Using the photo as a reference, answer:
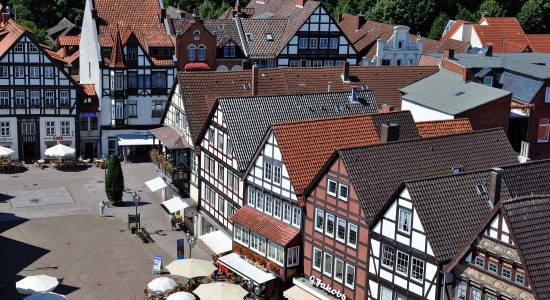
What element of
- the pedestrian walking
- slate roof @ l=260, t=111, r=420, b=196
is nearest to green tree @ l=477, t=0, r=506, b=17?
the pedestrian walking

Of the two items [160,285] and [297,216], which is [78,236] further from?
[297,216]

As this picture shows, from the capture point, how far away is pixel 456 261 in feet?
122

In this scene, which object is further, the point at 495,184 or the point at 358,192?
the point at 358,192

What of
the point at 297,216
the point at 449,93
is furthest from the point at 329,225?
the point at 449,93

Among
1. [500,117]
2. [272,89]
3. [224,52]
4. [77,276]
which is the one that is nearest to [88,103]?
[224,52]

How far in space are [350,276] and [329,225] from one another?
2888 millimetres

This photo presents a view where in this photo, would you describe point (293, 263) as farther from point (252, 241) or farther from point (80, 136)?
point (80, 136)

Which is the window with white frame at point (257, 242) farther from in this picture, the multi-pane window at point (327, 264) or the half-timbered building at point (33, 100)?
the half-timbered building at point (33, 100)

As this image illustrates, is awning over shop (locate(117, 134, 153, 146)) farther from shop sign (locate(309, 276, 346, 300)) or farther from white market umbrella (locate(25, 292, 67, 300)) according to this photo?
shop sign (locate(309, 276, 346, 300))

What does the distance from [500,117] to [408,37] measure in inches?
1200

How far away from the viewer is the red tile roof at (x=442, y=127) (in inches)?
2101

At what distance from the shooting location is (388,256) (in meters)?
40.9

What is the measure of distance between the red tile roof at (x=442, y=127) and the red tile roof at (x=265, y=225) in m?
10.8

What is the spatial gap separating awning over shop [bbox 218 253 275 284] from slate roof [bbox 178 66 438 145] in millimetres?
10407
